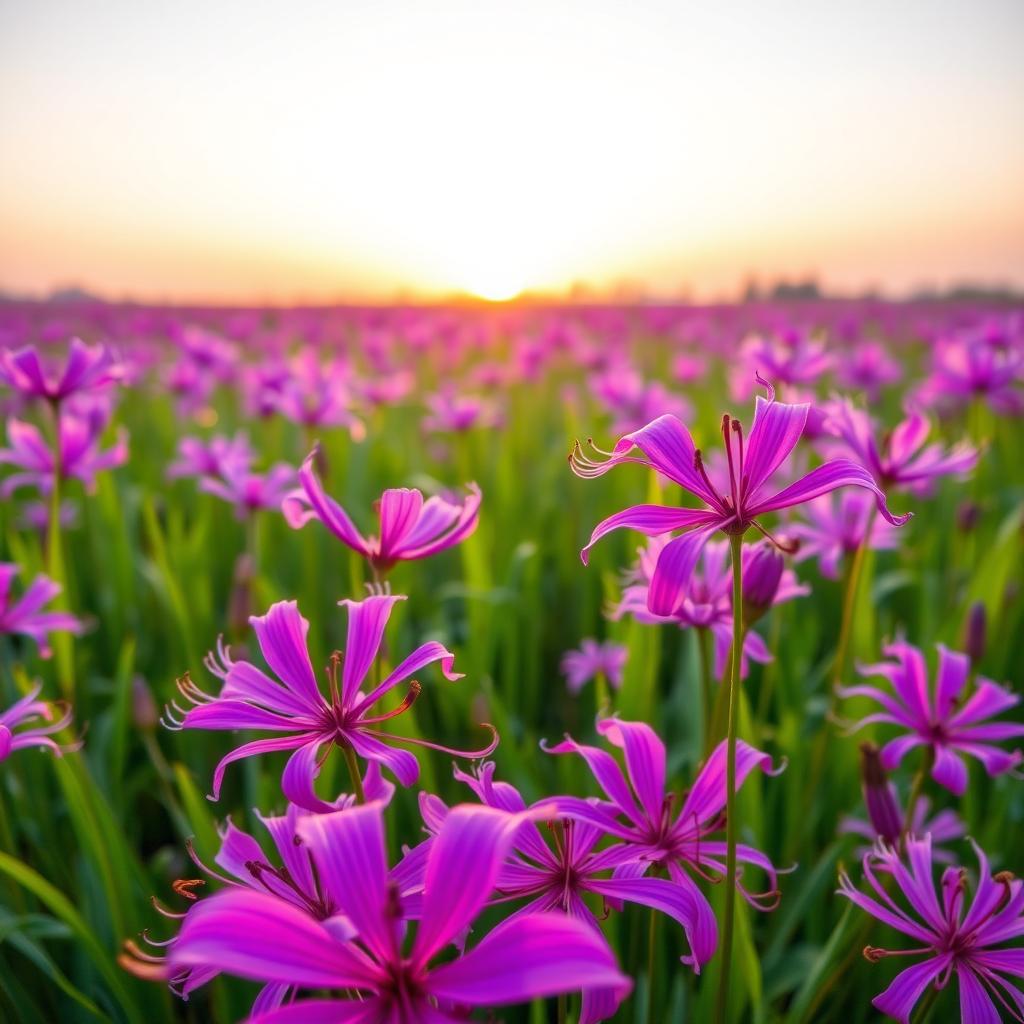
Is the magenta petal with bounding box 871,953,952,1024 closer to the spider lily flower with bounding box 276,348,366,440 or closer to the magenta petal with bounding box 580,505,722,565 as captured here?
the magenta petal with bounding box 580,505,722,565

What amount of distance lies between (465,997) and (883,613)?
2.49 metres

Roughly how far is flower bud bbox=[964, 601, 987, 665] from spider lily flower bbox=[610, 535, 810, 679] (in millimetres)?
620

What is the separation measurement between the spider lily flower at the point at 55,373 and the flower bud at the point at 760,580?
129cm

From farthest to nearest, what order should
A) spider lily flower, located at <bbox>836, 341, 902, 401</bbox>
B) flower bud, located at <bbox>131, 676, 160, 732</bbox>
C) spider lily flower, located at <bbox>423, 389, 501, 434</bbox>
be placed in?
spider lily flower, located at <bbox>836, 341, 902, 401</bbox> < spider lily flower, located at <bbox>423, 389, 501, 434</bbox> < flower bud, located at <bbox>131, 676, 160, 732</bbox>

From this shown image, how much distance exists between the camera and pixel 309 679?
2.29 ft

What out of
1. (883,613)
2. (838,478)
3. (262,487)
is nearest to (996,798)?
(883,613)

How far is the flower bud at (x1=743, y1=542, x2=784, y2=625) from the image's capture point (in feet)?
3.22

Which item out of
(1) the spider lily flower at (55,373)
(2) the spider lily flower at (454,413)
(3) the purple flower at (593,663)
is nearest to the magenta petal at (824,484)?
(3) the purple flower at (593,663)

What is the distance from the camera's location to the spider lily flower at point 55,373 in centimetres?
155

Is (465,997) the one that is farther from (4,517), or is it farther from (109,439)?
(4,517)

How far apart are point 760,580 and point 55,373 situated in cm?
145

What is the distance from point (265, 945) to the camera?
45 centimetres

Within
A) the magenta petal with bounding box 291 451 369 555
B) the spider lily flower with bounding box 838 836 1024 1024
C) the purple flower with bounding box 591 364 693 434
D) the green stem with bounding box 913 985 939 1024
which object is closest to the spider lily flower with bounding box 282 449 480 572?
the magenta petal with bounding box 291 451 369 555

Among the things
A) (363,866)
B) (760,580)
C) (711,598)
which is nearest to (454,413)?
(711,598)
